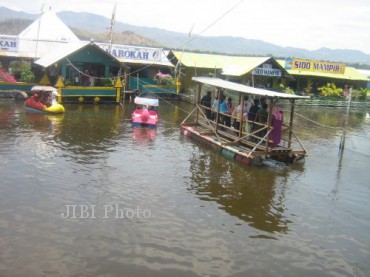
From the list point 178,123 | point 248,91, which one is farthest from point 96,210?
point 178,123

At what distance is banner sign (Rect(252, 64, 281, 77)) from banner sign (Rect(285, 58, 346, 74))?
4103 millimetres

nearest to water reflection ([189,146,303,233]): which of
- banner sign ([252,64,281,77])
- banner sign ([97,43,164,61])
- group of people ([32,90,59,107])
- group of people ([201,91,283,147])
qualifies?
group of people ([201,91,283,147])

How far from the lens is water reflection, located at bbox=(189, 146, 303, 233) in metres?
10.6

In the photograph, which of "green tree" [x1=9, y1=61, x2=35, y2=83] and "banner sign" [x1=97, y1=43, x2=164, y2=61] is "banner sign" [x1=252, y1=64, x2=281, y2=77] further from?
"green tree" [x1=9, y1=61, x2=35, y2=83]

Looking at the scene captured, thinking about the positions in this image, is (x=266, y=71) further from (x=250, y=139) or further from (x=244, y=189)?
(x=244, y=189)

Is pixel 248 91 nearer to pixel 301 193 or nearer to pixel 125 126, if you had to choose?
pixel 301 193

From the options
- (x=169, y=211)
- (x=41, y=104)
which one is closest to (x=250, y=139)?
(x=169, y=211)

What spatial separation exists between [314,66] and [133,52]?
70.3 feet

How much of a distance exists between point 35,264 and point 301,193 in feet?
27.2

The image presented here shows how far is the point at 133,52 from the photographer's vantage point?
118ft

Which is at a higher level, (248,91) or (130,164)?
(248,91)

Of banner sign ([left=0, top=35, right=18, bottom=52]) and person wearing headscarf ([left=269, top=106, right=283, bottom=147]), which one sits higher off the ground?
banner sign ([left=0, top=35, right=18, bottom=52])

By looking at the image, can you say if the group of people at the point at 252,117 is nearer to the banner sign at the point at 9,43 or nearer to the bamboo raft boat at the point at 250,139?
the bamboo raft boat at the point at 250,139

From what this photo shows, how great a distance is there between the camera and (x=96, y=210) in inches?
404
